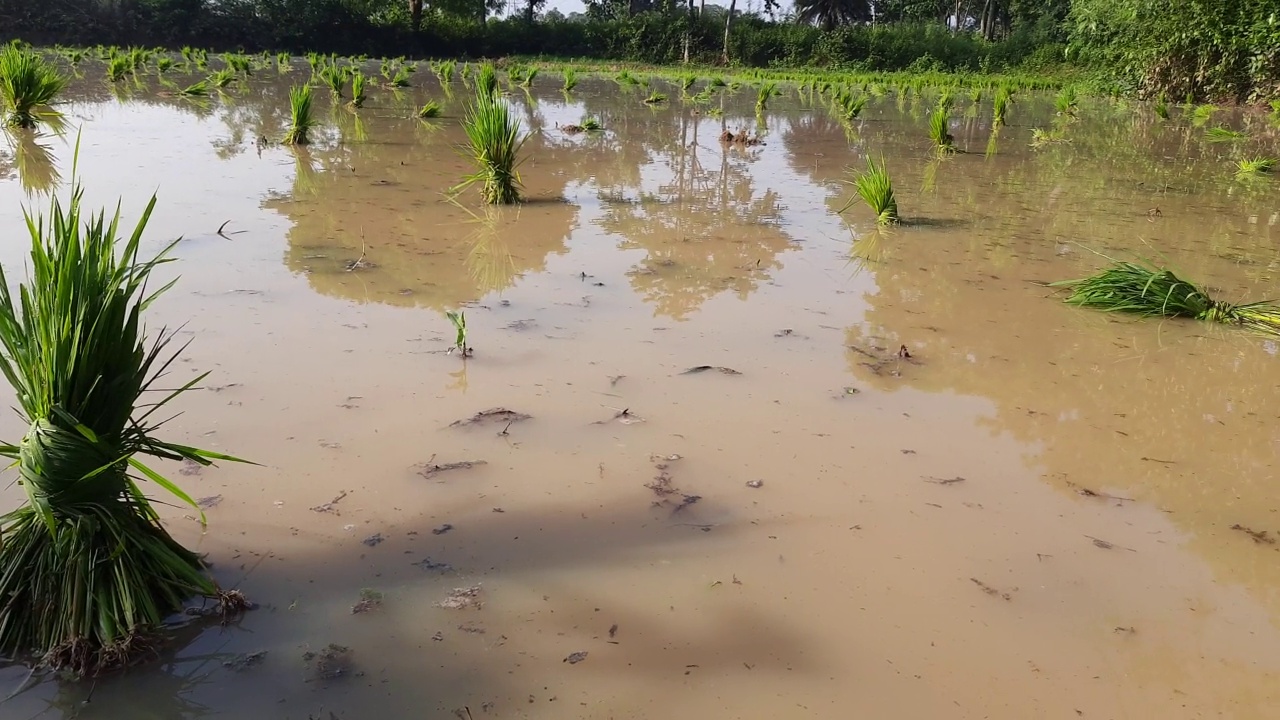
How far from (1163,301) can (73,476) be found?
14.5 ft

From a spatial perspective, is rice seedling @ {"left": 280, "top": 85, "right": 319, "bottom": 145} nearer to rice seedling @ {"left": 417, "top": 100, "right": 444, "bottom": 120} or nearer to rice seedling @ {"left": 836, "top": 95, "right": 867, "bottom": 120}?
rice seedling @ {"left": 417, "top": 100, "right": 444, "bottom": 120}

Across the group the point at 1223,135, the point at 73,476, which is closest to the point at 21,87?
the point at 73,476

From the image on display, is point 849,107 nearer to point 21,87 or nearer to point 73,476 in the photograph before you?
point 21,87

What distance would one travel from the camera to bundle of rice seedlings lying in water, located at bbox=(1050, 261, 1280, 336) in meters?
4.04

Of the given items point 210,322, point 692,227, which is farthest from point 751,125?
point 210,322

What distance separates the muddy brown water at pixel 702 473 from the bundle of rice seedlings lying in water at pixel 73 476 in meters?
0.10

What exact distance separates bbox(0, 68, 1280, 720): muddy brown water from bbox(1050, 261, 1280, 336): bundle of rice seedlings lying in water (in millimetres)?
124

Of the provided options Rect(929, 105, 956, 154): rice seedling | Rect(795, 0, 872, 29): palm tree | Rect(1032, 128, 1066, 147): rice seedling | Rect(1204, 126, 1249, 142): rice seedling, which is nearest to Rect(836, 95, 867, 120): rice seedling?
Rect(1032, 128, 1066, 147): rice seedling

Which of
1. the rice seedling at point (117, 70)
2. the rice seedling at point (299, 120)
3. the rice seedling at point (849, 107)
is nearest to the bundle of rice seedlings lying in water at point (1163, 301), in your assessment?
the rice seedling at point (299, 120)

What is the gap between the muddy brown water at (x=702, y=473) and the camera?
1.78m

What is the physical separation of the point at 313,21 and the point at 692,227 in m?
29.8

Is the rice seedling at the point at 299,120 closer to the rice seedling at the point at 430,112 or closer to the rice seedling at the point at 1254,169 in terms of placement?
the rice seedling at the point at 430,112

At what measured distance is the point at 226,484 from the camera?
7.71 ft

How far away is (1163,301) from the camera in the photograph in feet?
13.3
